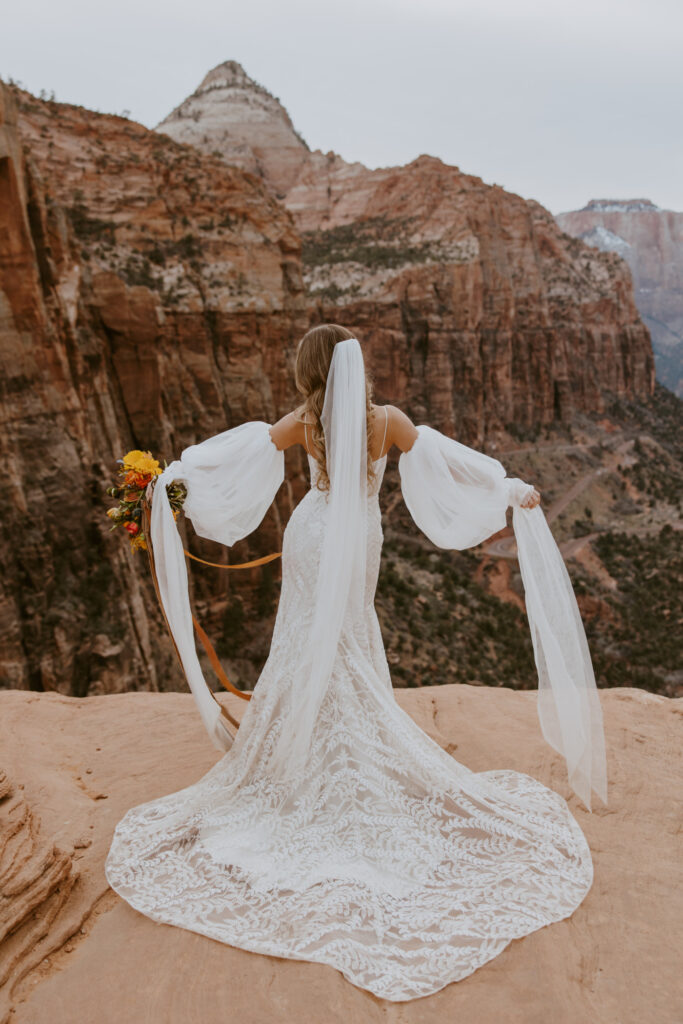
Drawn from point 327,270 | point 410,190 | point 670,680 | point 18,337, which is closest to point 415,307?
point 327,270

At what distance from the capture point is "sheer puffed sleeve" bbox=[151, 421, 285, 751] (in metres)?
4.41

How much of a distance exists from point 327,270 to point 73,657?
38.8 metres

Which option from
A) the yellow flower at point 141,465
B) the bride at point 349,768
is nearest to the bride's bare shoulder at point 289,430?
the bride at point 349,768

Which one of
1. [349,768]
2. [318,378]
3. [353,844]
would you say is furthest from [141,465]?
[353,844]

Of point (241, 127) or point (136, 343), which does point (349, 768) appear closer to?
point (136, 343)

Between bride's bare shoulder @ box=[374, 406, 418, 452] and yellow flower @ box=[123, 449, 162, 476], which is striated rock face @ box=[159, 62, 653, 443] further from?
bride's bare shoulder @ box=[374, 406, 418, 452]

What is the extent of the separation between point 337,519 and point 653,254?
19034cm

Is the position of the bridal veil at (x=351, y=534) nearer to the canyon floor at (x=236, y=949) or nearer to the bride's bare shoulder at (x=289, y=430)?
the bride's bare shoulder at (x=289, y=430)

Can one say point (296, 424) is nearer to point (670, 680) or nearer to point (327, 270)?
point (670, 680)

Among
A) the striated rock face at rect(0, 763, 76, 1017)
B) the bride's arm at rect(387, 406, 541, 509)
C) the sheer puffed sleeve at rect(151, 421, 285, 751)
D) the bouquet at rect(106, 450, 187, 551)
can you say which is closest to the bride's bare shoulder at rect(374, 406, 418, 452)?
the bride's arm at rect(387, 406, 541, 509)

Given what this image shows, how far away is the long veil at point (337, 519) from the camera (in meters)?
3.91

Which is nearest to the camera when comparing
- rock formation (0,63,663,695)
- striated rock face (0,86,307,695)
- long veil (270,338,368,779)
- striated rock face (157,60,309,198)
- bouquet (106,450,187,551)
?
long veil (270,338,368,779)

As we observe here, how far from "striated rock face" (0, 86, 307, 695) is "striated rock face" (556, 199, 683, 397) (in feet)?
524

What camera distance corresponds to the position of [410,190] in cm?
5525
